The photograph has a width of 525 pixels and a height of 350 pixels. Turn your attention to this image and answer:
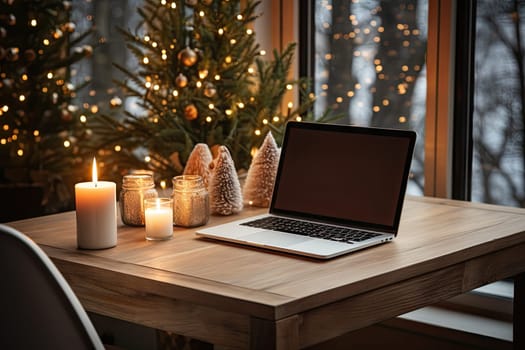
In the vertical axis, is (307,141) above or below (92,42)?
below

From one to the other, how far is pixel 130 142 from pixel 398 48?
0.91 meters

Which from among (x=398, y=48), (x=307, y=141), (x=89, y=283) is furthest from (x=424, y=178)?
(x=89, y=283)

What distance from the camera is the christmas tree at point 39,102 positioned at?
3021 mm

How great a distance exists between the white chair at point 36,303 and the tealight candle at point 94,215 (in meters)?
0.49

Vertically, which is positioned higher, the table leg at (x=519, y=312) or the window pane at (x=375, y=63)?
the window pane at (x=375, y=63)

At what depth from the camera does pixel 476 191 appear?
2.59 meters

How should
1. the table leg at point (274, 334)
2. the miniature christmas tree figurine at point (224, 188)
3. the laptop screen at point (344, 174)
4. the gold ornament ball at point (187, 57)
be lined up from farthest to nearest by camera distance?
1. the gold ornament ball at point (187, 57)
2. the miniature christmas tree figurine at point (224, 188)
3. the laptop screen at point (344, 174)
4. the table leg at point (274, 334)

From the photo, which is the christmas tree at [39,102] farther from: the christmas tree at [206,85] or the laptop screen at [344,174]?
the laptop screen at [344,174]

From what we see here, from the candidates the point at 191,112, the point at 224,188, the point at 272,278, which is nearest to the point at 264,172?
the point at 224,188

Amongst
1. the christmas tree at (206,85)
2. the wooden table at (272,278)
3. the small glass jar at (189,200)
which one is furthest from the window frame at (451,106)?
the small glass jar at (189,200)

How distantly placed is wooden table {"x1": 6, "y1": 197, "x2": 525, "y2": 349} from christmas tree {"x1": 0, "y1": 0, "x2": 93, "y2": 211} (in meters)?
1.13

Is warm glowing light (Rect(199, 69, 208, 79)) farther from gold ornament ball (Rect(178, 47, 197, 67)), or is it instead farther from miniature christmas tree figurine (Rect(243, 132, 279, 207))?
miniature christmas tree figurine (Rect(243, 132, 279, 207))

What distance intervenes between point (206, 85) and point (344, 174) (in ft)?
2.85

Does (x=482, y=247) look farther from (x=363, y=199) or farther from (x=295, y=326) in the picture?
(x=295, y=326)
